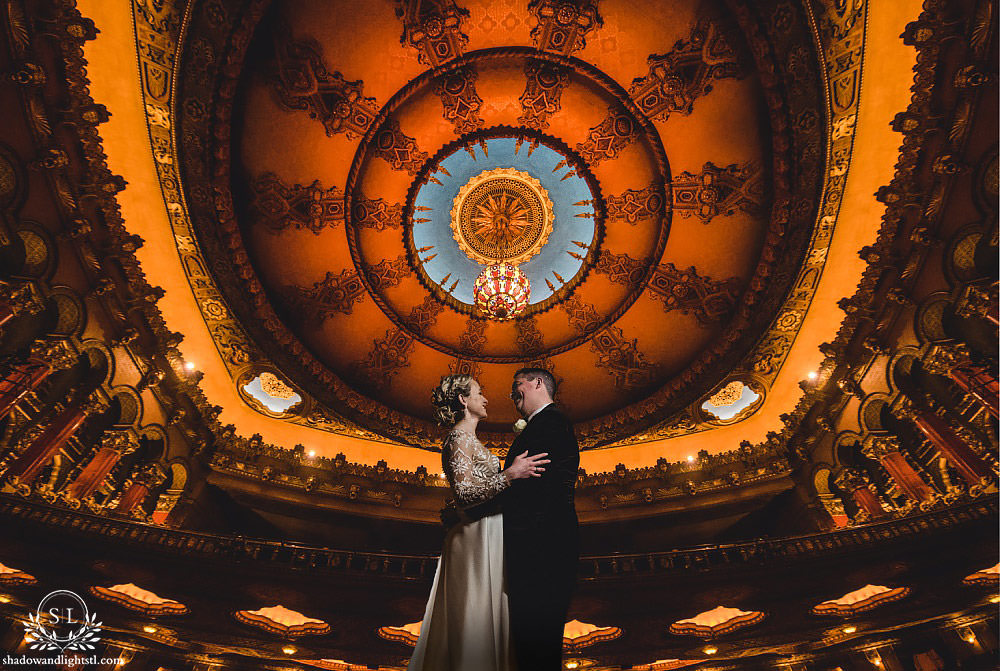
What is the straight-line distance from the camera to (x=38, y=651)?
670cm

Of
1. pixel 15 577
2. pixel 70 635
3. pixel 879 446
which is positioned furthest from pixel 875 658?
pixel 15 577

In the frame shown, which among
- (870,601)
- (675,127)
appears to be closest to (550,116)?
(675,127)

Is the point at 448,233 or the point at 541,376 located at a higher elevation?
the point at 448,233

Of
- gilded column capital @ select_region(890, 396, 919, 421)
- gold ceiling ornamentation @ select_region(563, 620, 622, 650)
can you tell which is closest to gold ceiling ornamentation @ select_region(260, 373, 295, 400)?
gold ceiling ornamentation @ select_region(563, 620, 622, 650)

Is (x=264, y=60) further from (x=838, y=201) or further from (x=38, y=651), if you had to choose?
(x=838, y=201)

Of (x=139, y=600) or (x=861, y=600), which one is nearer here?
(x=139, y=600)

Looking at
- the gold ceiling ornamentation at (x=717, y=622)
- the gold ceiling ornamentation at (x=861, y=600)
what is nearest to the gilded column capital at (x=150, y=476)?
the gold ceiling ornamentation at (x=717, y=622)

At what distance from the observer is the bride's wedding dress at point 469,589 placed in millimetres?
2283

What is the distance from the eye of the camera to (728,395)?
11125 millimetres

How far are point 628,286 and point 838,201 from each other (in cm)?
435

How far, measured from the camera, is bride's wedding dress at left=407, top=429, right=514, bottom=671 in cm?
228

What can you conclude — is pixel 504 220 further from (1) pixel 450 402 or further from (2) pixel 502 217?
(1) pixel 450 402

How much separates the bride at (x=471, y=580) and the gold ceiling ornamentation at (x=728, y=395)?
978 cm

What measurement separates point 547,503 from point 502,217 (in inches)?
418
